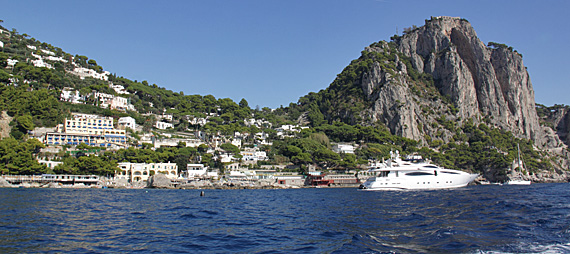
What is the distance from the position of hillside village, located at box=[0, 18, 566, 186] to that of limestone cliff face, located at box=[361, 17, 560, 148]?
374 centimetres

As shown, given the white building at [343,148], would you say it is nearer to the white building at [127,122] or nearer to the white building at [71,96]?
the white building at [127,122]

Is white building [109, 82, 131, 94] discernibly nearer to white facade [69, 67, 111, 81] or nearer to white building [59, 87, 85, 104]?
white facade [69, 67, 111, 81]

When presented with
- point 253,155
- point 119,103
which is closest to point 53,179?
point 253,155

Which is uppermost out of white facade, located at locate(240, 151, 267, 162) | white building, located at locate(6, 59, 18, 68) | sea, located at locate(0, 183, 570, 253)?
white building, located at locate(6, 59, 18, 68)

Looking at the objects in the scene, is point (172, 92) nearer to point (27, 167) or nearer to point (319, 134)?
point (319, 134)

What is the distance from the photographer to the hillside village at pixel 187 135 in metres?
67.4

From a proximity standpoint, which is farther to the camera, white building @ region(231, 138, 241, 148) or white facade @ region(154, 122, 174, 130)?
→ white facade @ region(154, 122, 174, 130)

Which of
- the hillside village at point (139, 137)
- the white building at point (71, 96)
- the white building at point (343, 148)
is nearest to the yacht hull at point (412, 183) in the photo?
the hillside village at point (139, 137)

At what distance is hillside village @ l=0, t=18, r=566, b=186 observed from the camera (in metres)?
67.4

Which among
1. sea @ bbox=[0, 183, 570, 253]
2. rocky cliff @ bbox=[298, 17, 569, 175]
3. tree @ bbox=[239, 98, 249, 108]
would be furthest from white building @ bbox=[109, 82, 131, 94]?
sea @ bbox=[0, 183, 570, 253]

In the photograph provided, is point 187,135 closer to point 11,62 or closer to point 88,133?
point 88,133

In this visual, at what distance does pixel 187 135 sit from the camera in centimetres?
9781

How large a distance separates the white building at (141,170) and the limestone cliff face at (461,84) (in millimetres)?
63216

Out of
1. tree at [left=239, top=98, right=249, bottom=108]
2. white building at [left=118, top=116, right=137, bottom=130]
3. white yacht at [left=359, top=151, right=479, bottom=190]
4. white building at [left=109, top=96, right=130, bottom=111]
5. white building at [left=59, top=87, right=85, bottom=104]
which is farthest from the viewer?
tree at [left=239, top=98, right=249, bottom=108]
